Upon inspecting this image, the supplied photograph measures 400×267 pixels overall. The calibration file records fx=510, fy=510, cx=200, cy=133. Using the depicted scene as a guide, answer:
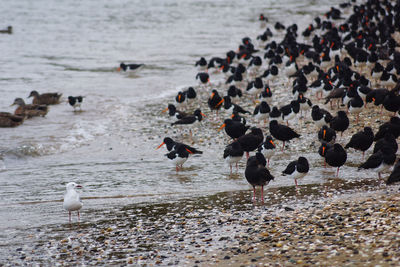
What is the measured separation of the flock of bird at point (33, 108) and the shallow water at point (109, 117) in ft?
0.97

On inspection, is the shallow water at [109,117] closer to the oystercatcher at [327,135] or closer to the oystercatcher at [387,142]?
the oystercatcher at [327,135]

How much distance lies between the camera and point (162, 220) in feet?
29.4

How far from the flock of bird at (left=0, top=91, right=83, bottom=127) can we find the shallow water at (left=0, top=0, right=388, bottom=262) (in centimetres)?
30

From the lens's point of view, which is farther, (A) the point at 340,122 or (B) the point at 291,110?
(B) the point at 291,110

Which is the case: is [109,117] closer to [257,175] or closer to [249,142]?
[249,142]

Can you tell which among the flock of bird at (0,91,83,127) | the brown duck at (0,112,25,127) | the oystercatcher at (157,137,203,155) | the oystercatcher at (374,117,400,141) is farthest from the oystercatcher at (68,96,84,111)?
the oystercatcher at (374,117,400,141)

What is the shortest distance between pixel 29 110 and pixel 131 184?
810 centimetres

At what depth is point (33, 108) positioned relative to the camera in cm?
1828

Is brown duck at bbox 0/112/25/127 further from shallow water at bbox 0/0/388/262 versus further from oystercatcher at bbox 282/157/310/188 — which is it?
oystercatcher at bbox 282/157/310/188

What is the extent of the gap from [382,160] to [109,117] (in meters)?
10.5

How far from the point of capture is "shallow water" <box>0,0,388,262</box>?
1087 cm

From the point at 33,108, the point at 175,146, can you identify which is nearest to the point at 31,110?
the point at 33,108

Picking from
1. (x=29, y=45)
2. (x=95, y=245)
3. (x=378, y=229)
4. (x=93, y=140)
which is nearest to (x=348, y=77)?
(x=93, y=140)

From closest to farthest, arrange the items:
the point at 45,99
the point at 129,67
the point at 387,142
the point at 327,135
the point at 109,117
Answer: the point at 387,142 → the point at 327,135 → the point at 109,117 → the point at 45,99 → the point at 129,67
